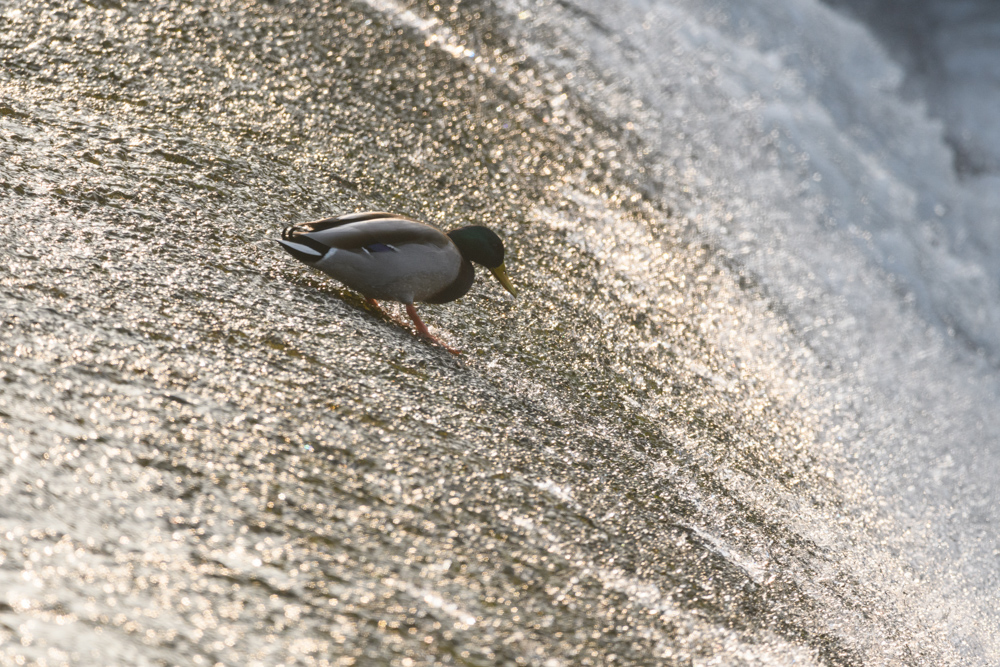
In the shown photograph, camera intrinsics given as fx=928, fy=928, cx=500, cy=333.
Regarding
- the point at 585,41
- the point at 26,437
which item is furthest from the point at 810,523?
the point at 585,41

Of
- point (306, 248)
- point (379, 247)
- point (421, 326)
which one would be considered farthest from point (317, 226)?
point (421, 326)

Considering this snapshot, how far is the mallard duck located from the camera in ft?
9.68

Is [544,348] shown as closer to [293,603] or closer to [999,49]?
[293,603]

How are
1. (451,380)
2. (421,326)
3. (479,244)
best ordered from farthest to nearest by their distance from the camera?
(479,244)
(421,326)
(451,380)

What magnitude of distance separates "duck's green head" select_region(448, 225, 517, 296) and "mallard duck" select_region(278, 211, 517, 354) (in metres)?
0.07

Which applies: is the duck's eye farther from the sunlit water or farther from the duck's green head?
the duck's green head

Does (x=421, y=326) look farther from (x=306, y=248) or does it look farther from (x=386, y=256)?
(x=306, y=248)

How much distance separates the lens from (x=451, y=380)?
9.61ft

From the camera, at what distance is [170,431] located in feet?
7.48

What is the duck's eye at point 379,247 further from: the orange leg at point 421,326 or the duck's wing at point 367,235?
the orange leg at point 421,326

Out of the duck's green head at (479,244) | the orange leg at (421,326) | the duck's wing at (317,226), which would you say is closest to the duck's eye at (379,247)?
the duck's wing at (317,226)

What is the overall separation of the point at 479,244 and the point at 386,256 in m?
0.44

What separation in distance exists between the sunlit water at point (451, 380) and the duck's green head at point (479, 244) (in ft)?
0.81

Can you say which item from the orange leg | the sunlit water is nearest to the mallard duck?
the orange leg
